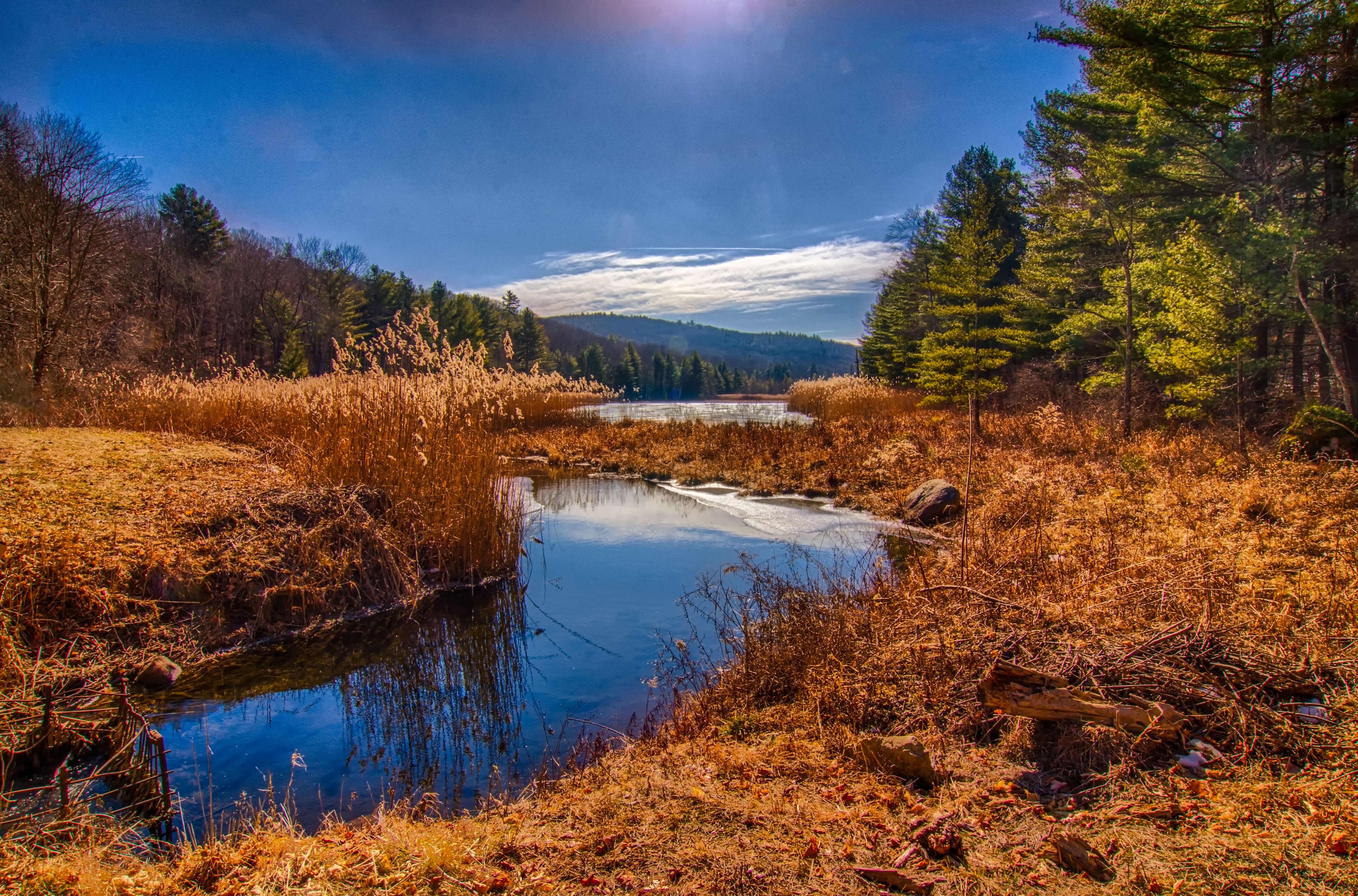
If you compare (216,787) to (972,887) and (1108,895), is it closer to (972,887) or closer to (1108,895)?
(972,887)

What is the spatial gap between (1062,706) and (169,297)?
148 ft

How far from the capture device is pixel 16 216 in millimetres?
13984

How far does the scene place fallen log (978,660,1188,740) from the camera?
8.05 feet

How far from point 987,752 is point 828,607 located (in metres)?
1.80

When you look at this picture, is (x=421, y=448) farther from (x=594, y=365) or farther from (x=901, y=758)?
(x=594, y=365)

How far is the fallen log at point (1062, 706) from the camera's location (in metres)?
2.46

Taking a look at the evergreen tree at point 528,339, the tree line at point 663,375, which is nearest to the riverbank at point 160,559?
the evergreen tree at point 528,339

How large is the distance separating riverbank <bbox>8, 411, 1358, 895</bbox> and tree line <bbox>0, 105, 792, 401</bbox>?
15.8 ft

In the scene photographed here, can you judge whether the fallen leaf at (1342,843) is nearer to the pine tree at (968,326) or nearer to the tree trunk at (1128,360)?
the tree trunk at (1128,360)

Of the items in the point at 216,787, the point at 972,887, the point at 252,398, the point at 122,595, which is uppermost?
the point at 252,398

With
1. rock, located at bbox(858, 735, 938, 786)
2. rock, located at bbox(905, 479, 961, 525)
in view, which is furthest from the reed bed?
rock, located at bbox(858, 735, 938, 786)

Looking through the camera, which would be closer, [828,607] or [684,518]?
[828,607]

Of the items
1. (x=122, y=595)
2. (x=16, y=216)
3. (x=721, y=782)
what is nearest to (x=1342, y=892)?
(x=721, y=782)

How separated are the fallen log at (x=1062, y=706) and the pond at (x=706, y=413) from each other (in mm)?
15321
